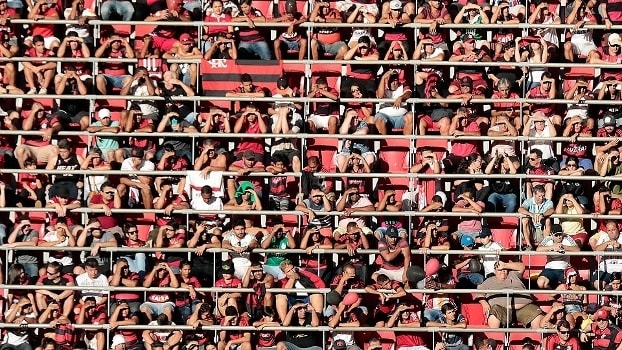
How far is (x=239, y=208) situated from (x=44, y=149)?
3.68 m

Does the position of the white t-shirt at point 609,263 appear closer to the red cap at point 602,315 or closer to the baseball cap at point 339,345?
the red cap at point 602,315

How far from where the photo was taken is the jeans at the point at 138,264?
27.2 m

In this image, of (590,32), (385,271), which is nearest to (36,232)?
(385,271)

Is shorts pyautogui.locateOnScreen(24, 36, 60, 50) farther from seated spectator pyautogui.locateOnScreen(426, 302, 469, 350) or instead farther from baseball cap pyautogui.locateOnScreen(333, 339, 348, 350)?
seated spectator pyautogui.locateOnScreen(426, 302, 469, 350)

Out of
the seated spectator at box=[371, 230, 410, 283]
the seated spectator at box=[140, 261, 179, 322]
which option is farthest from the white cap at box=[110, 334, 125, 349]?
the seated spectator at box=[371, 230, 410, 283]

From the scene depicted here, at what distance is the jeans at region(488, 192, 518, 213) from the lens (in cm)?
2748

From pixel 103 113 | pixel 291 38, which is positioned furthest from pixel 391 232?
pixel 103 113

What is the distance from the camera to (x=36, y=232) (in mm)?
27656

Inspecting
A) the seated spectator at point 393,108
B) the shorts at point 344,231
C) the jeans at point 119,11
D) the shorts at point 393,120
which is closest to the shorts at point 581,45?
the seated spectator at point 393,108

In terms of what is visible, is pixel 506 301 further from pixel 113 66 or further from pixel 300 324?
pixel 113 66

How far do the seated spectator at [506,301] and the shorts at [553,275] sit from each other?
0.44 metres

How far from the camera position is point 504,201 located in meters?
27.5

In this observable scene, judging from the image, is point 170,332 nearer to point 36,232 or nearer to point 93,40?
point 36,232

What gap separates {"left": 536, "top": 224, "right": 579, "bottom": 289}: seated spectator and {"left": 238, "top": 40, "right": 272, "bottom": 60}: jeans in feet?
19.5
